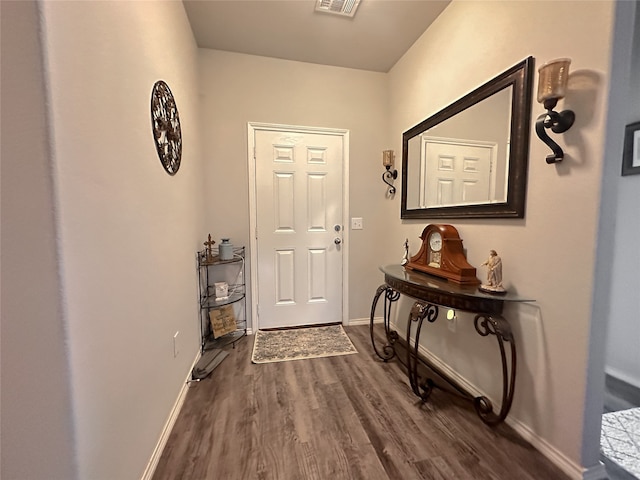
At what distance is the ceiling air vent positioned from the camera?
180cm

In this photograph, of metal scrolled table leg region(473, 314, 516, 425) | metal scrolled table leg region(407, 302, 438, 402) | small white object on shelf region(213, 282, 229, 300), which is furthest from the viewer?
small white object on shelf region(213, 282, 229, 300)

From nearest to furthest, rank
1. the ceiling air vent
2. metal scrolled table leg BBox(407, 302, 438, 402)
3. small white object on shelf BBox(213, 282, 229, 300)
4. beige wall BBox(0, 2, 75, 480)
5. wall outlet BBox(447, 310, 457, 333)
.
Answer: beige wall BBox(0, 2, 75, 480), metal scrolled table leg BBox(407, 302, 438, 402), wall outlet BBox(447, 310, 457, 333), the ceiling air vent, small white object on shelf BBox(213, 282, 229, 300)

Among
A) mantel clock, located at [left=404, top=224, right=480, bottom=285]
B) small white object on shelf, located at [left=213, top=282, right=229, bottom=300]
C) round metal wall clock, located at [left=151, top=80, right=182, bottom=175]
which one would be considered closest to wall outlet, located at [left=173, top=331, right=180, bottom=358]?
small white object on shelf, located at [left=213, top=282, right=229, bottom=300]

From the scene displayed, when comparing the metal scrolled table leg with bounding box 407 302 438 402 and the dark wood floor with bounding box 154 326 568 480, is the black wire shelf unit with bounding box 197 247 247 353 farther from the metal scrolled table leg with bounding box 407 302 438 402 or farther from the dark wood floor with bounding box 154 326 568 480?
the metal scrolled table leg with bounding box 407 302 438 402

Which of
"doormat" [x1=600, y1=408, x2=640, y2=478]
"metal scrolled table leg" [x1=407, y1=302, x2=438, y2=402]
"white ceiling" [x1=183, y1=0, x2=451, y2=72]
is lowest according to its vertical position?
"doormat" [x1=600, y1=408, x2=640, y2=478]

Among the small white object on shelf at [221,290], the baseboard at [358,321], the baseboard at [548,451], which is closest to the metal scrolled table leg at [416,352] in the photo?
the baseboard at [548,451]

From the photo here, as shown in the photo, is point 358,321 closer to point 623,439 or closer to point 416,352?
point 416,352

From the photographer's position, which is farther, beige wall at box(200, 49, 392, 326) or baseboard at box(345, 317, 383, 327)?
baseboard at box(345, 317, 383, 327)

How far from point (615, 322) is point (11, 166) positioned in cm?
315

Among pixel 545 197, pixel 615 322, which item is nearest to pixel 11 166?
pixel 545 197

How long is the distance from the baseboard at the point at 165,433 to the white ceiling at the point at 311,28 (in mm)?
2614

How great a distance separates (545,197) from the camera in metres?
1.19

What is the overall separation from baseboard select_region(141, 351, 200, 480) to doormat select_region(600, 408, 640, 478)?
6.79 ft

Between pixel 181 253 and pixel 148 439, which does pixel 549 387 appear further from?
pixel 181 253
